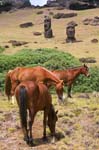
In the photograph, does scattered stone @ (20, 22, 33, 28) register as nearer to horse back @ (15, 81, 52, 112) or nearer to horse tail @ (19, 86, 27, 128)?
horse back @ (15, 81, 52, 112)

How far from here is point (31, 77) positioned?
65.5ft

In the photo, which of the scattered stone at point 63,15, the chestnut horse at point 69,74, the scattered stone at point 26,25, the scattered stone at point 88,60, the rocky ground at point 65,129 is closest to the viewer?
the rocky ground at point 65,129

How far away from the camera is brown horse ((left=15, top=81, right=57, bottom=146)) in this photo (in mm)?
14234

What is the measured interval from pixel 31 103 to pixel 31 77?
548cm

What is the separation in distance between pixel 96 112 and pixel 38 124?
2878mm

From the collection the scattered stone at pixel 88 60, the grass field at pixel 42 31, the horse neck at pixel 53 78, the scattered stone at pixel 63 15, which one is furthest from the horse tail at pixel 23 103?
the scattered stone at pixel 63 15

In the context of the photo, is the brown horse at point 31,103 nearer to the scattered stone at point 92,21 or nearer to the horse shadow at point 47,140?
the horse shadow at point 47,140

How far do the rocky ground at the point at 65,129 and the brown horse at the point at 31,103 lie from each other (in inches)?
17.6

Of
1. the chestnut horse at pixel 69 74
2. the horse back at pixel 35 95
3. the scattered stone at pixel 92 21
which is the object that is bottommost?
the scattered stone at pixel 92 21

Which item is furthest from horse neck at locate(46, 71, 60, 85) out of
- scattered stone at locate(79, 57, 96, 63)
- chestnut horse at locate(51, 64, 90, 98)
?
scattered stone at locate(79, 57, 96, 63)

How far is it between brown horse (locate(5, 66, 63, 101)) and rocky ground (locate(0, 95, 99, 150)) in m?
0.89

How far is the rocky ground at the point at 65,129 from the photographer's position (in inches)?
599

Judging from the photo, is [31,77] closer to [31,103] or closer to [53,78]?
[53,78]

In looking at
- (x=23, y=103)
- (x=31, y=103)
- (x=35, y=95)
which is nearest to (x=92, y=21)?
(x=35, y=95)
